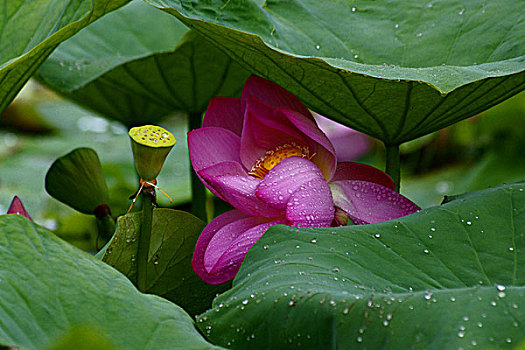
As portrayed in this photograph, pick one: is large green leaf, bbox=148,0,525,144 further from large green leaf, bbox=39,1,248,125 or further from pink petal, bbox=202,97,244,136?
large green leaf, bbox=39,1,248,125

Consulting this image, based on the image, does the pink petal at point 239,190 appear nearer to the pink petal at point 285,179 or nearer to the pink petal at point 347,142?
the pink petal at point 285,179

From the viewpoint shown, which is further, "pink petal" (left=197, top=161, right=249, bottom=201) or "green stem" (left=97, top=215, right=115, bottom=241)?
"green stem" (left=97, top=215, right=115, bottom=241)

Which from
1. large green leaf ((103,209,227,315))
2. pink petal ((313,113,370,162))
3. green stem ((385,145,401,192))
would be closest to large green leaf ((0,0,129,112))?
large green leaf ((103,209,227,315))

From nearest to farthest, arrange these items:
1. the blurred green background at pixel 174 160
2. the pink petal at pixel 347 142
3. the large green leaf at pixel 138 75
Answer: the large green leaf at pixel 138 75, the blurred green background at pixel 174 160, the pink petal at pixel 347 142

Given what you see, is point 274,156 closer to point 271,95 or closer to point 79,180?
point 271,95

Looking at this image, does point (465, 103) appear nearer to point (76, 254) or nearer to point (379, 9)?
point (379, 9)

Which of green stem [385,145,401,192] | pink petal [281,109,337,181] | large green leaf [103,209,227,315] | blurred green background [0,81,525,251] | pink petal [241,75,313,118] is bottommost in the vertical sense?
blurred green background [0,81,525,251]

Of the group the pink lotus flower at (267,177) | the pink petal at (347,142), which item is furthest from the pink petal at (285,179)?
the pink petal at (347,142)
